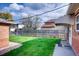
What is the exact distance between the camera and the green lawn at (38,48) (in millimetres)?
4289

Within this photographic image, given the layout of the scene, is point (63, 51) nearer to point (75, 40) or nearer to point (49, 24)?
point (75, 40)

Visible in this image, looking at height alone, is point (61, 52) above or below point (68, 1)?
below

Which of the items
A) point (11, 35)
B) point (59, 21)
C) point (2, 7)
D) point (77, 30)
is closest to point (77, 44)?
point (77, 30)

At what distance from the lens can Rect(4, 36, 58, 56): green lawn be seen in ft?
14.1

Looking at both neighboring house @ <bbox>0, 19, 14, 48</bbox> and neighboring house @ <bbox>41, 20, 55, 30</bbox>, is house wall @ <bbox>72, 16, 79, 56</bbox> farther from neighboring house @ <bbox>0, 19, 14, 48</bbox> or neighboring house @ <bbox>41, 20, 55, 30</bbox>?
neighboring house @ <bbox>0, 19, 14, 48</bbox>

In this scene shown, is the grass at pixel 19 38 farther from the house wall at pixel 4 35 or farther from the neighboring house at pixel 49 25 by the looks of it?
the neighboring house at pixel 49 25

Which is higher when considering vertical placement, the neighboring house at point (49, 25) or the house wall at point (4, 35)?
the neighboring house at point (49, 25)

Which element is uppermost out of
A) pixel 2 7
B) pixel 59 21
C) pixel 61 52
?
pixel 2 7

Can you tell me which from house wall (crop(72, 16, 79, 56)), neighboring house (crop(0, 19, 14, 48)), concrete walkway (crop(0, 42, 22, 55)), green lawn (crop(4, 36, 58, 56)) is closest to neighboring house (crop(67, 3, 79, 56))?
house wall (crop(72, 16, 79, 56))

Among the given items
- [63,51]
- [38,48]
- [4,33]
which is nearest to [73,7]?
[63,51]

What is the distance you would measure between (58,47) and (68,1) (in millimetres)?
930

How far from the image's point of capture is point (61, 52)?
4285 millimetres

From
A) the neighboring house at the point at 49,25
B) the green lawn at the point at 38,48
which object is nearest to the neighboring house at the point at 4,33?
the green lawn at the point at 38,48

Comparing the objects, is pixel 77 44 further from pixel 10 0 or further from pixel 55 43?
pixel 10 0
